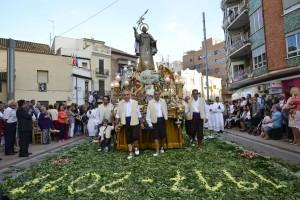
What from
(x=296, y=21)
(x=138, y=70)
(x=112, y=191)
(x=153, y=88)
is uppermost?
(x=296, y=21)

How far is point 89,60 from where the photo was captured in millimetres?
47531

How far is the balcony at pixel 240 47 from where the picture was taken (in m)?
32.7

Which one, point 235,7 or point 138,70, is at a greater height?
point 235,7

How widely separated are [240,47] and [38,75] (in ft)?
71.3

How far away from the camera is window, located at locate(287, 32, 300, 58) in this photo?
23.7 m

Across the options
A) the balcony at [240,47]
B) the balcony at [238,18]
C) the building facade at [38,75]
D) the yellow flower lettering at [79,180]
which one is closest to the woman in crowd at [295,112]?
the yellow flower lettering at [79,180]

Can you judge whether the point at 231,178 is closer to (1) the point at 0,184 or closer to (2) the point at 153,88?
(1) the point at 0,184

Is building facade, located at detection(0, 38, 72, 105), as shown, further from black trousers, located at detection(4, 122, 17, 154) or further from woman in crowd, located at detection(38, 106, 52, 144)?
black trousers, located at detection(4, 122, 17, 154)

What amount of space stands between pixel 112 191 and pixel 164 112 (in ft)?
16.6

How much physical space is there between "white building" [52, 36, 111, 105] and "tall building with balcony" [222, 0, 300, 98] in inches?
768

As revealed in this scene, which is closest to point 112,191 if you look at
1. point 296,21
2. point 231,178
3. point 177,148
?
point 231,178

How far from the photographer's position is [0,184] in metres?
7.34

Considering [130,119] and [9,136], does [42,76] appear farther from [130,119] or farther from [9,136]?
[130,119]

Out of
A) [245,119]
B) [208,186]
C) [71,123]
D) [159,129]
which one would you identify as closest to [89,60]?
[71,123]
